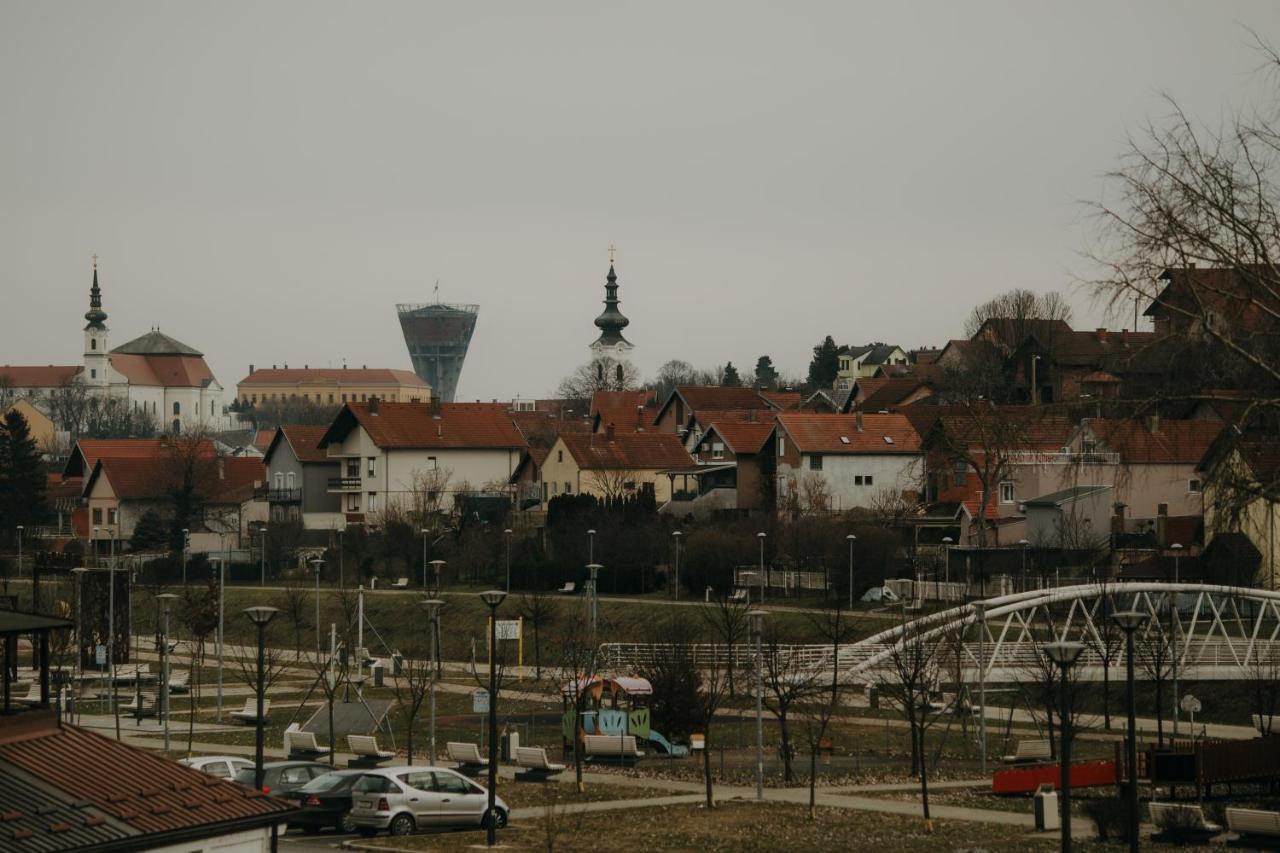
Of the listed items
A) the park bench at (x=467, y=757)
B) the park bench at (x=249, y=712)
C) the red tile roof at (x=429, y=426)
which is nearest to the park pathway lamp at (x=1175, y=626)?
the park bench at (x=467, y=757)

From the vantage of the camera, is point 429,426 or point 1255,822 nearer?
point 1255,822

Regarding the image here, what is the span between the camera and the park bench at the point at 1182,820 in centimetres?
3183

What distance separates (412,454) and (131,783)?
92147 mm

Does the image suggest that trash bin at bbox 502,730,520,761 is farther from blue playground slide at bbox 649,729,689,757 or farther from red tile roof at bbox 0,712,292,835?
red tile roof at bbox 0,712,292,835

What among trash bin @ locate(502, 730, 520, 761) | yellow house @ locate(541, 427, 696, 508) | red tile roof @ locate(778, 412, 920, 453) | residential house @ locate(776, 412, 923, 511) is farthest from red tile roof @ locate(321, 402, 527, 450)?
trash bin @ locate(502, 730, 520, 761)

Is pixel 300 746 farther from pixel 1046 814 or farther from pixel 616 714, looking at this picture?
pixel 1046 814

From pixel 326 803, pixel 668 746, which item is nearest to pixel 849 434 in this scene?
pixel 668 746

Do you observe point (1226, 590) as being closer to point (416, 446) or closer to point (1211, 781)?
point (1211, 781)

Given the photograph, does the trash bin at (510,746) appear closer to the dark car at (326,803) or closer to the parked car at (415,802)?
the parked car at (415,802)

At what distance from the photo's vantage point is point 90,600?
72.4 m

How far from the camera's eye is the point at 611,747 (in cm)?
4384

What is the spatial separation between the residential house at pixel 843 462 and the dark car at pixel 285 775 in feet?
215

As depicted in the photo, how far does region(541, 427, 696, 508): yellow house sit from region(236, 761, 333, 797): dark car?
73.5 m

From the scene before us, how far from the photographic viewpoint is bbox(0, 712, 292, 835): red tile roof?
71.5ft
